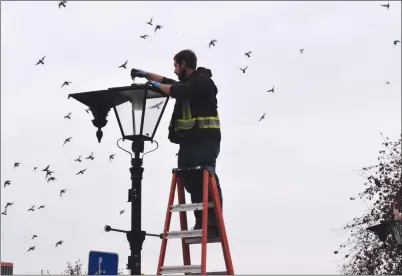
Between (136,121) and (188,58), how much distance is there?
37.4 inches

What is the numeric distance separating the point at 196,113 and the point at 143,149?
729mm

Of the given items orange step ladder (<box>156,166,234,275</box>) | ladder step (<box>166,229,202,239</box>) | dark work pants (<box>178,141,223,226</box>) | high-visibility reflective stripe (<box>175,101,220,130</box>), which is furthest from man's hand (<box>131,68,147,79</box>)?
ladder step (<box>166,229,202,239</box>)

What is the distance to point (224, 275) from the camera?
313 inches

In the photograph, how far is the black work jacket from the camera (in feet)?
26.3

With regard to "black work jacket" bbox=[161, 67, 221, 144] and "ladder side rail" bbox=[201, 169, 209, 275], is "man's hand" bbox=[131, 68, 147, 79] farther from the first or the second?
"ladder side rail" bbox=[201, 169, 209, 275]

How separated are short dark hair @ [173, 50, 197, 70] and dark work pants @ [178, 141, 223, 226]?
2.99 ft

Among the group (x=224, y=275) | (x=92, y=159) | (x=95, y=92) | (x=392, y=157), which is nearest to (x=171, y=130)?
(x=95, y=92)

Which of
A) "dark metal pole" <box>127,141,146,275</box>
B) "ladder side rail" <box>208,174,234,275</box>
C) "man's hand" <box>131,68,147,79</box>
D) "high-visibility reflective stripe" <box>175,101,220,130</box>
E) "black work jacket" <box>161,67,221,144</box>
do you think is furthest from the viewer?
"man's hand" <box>131,68,147,79</box>

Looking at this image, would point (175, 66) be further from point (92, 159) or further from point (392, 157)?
point (392, 157)

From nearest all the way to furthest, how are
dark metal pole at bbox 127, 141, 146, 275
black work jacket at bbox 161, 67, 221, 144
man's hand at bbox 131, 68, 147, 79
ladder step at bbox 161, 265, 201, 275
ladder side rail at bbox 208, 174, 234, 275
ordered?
ladder step at bbox 161, 265, 201, 275 → dark metal pole at bbox 127, 141, 146, 275 → ladder side rail at bbox 208, 174, 234, 275 → black work jacket at bbox 161, 67, 221, 144 → man's hand at bbox 131, 68, 147, 79

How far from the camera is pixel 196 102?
8.19 metres

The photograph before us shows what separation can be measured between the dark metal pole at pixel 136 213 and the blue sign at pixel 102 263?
1.02 feet

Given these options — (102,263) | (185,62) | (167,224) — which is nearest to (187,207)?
(167,224)

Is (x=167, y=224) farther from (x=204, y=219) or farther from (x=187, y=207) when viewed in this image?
(x=204, y=219)
